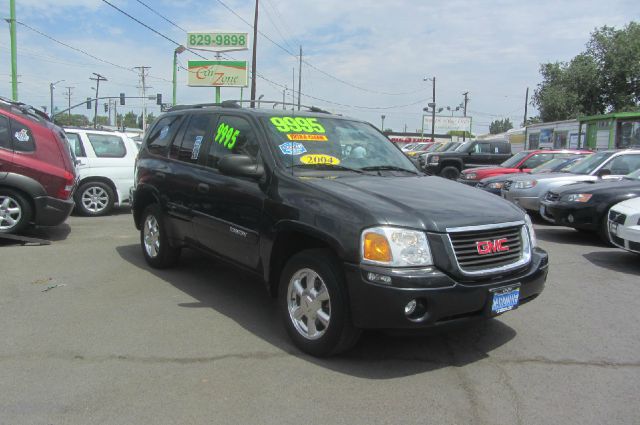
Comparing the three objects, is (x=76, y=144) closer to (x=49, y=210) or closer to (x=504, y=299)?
(x=49, y=210)

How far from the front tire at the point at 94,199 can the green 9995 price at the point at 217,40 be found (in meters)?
26.9

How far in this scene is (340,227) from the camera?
364 cm

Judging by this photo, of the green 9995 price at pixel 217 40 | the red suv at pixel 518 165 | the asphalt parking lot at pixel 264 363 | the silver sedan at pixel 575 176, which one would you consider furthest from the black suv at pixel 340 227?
the green 9995 price at pixel 217 40

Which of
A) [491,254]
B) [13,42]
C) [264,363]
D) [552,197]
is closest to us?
[491,254]

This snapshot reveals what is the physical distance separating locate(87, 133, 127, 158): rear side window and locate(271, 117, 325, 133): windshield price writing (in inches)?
286

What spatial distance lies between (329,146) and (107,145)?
25.8ft

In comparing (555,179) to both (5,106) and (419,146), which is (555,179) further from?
(419,146)

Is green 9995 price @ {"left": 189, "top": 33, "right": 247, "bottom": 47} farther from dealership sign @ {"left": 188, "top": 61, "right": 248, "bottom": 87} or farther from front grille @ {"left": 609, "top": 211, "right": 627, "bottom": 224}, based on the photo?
front grille @ {"left": 609, "top": 211, "right": 627, "bottom": 224}

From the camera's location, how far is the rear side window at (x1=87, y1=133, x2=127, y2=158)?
436 inches

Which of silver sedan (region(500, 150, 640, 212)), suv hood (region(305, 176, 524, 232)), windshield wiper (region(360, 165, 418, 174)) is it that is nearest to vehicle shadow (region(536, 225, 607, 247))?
silver sedan (region(500, 150, 640, 212))

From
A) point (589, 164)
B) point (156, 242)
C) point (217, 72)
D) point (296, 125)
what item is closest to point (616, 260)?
point (589, 164)

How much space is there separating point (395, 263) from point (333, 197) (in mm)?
685

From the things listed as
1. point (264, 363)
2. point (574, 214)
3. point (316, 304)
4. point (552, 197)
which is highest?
point (552, 197)

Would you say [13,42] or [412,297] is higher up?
[13,42]
